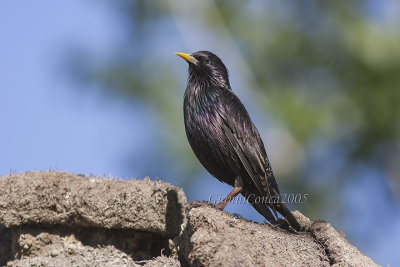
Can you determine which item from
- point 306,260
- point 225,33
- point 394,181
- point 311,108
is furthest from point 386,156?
point 306,260

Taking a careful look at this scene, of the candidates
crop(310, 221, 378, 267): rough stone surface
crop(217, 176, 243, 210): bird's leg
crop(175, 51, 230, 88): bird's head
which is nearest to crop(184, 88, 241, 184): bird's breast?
crop(217, 176, 243, 210): bird's leg

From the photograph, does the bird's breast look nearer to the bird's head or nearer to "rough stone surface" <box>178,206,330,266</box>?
the bird's head

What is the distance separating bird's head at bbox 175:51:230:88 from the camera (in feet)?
25.1

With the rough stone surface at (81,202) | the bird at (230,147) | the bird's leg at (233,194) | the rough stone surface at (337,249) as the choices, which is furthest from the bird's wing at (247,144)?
the rough stone surface at (81,202)

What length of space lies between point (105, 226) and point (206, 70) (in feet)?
8.51

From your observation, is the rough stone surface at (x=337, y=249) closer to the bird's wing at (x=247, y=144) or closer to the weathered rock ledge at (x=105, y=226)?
the weathered rock ledge at (x=105, y=226)

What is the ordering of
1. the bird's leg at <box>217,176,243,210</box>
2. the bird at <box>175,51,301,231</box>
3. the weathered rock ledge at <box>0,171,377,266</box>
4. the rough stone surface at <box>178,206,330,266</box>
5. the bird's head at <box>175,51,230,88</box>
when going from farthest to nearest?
1. the bird's head at <box>175,51,230,88</box>
2. the bird at <box>175,51,301,231</box>
3. the bird's leg at <box>217,176,243,210</box>
4. the weathered rock ledge at <box>0,171,377,266</box>
5. the rough stone surface at <box>178,206,330,266</box>

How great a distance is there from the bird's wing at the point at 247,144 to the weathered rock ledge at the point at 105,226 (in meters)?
0.89

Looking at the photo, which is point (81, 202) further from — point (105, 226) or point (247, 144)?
point (247, 144)

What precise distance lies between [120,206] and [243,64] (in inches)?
317

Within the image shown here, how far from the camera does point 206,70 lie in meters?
7.75

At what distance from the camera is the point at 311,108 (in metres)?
13.3

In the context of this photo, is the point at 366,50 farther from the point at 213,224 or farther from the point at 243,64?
the point at 213,224

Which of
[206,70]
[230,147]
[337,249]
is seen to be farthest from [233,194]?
[206,70]
